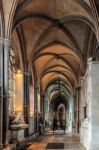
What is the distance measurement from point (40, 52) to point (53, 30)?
397 centimetres

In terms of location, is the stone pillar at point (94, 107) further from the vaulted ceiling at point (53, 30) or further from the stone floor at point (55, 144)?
the vaulted ceiling at point (53, 30)

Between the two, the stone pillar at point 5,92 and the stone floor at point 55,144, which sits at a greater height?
the stone pillar at point 5,92

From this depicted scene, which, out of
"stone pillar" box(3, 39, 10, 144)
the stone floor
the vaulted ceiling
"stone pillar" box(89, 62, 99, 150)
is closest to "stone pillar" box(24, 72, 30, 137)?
the vaulted ceiling

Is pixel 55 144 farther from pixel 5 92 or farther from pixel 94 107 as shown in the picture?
pixel 5 92

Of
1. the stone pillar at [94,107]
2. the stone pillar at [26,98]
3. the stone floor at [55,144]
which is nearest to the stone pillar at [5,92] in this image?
the stone floor at [55,144]

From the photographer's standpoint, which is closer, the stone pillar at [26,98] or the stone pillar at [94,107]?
the stone pillar at [94,107]

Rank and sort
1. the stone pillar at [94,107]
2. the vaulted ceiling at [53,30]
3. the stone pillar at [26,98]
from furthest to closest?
the stone pillar at [26,98], the vaulted ceiling at [53,30], the stone pillar at [94,107]

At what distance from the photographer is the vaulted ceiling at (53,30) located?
821 inches

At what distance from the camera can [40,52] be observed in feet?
94.1

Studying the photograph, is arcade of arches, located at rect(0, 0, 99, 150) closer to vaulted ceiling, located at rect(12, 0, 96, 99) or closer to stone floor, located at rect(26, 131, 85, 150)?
vaulted ceiling, located at rect(12, 0, 96, 99)

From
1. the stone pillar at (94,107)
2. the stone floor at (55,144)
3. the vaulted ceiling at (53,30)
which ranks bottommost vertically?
the stone floor at (55,144)

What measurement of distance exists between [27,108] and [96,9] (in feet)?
32.2

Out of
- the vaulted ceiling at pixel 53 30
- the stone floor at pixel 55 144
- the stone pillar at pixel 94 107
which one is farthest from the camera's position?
the vaulted ceiling at pixel 53 30

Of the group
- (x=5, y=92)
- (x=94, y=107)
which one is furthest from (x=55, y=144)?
(x=5, y=92)
